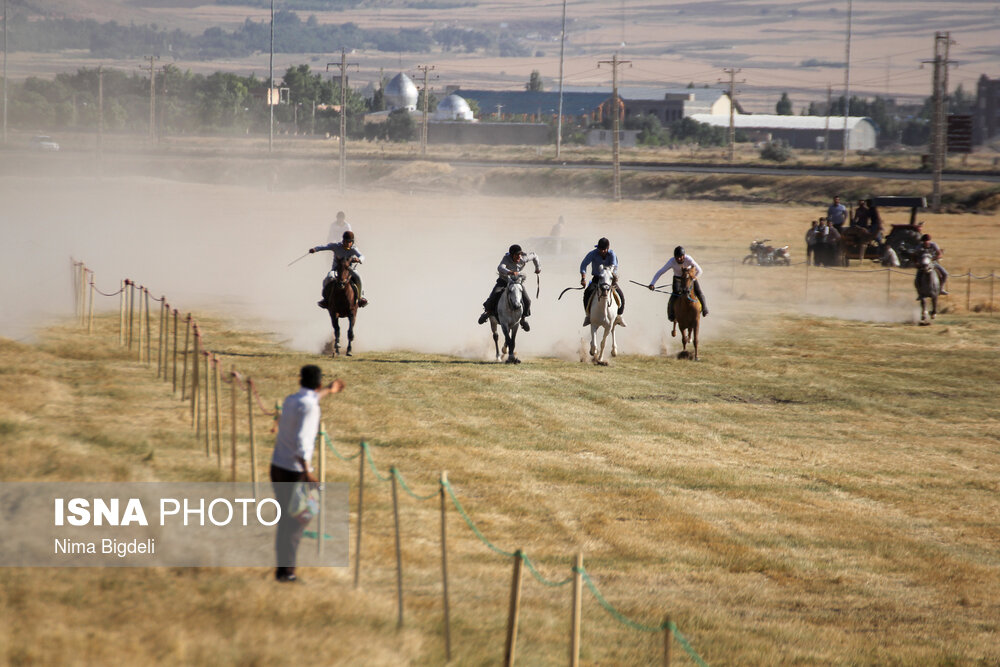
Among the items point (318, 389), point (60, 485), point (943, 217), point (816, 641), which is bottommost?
point (816, 641)

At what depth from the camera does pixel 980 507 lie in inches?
640

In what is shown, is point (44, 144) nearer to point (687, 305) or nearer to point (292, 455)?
point (687, 305)

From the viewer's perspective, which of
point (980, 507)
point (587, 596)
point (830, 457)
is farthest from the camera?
point (830, 457)

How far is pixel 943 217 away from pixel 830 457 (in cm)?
5920

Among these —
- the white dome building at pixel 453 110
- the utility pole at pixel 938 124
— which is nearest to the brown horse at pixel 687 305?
the utility pole at pixel 938 124

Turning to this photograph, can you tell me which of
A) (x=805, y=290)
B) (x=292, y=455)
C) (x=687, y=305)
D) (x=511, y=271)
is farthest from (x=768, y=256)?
(x=292, y=455)

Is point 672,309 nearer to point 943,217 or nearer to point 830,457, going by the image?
point 830,457

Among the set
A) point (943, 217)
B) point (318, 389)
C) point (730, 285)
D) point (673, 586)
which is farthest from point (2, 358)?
point (943, 217)

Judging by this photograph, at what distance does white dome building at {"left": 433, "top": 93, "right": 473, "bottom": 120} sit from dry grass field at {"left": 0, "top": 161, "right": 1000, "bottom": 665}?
148069 millimetres

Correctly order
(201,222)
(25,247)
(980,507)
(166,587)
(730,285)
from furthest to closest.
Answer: (201,222)
(25,247)
(730,285)
(980,507)
(166,587)

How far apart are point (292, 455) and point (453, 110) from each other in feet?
592

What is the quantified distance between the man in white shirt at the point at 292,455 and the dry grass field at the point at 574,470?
411 millimetres

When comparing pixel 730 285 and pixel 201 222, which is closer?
pixel 730 285

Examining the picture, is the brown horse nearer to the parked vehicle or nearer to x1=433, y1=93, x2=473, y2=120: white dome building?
the parked vehicle
